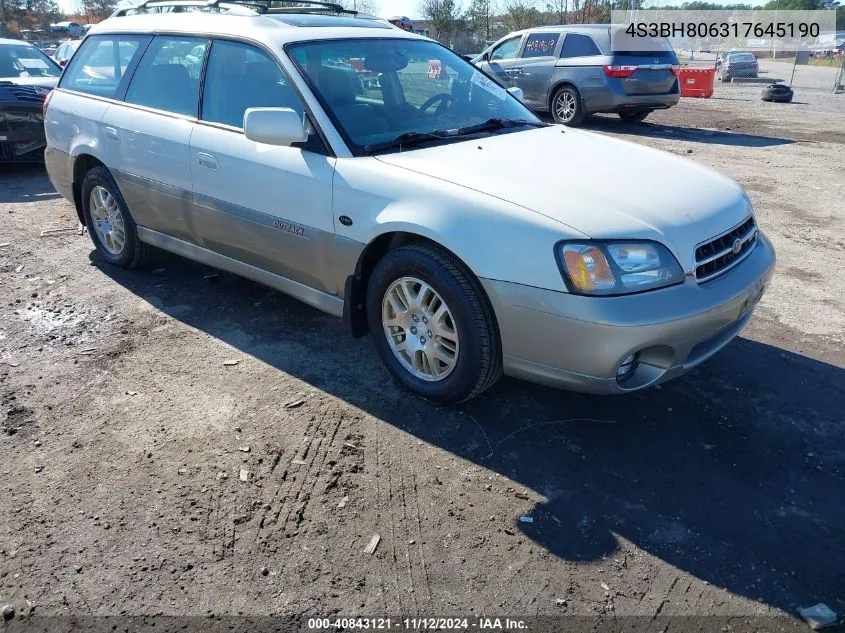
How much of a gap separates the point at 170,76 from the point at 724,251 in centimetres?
357

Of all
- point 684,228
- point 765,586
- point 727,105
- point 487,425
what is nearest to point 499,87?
point 684,228

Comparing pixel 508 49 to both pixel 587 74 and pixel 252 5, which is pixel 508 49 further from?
pixel 252 5

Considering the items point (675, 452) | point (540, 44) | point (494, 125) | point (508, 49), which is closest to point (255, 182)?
point (494, 125)

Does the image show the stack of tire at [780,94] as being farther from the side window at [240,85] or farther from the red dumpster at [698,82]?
the side window at [240,85]

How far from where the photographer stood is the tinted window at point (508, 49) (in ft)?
44.5

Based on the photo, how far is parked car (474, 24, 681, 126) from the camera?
12.1 m

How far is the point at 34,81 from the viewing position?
9336mm

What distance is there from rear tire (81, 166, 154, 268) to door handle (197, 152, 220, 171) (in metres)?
Result: 1.14

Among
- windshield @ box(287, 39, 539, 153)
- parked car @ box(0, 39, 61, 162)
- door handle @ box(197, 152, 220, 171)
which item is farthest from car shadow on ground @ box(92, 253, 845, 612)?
parked car @ box(0, 39, 61, 162)

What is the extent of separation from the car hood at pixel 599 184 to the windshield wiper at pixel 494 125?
0.48ft

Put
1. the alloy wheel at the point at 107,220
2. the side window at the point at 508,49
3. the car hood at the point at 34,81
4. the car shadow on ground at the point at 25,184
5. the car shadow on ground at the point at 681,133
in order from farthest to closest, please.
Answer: the side window at the point at 508,49 < the car shadow on ground at the point at 681,133 < the car hood at the point at 34,81 < the car shadow on ground at the point at 25,184 < the alloy wheel at the point at 107,220

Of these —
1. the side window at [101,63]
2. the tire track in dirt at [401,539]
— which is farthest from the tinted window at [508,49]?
the tire track in dirt at [401,539]

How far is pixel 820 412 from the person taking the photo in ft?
11.2

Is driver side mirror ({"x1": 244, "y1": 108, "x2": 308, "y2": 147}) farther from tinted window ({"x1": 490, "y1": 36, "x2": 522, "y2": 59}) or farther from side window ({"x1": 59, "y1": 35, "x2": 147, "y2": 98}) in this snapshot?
tinted window ({"x1": 490, "y1": 36, "x2": 522, "y2": 59})
